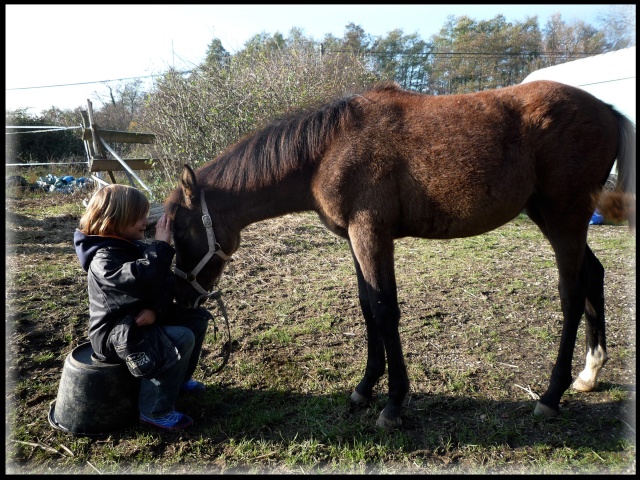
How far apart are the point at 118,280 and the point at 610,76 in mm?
12474

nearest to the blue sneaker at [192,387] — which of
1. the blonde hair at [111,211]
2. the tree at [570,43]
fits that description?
the blonde hair at [111,211]

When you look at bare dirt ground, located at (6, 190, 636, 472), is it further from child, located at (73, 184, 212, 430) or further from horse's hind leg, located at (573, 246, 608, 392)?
child, located at (73, 184, 212, 430)

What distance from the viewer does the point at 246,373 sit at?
3.34m

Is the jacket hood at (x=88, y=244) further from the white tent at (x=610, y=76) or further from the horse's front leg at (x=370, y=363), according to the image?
the white tent at (x=610, y=76)

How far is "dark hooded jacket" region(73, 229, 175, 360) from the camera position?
2346mm

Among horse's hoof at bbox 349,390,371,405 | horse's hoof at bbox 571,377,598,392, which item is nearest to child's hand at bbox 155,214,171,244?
horse's hoof at bbox 349,390,371,405

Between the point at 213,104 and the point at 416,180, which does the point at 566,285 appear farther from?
the point at 213,104

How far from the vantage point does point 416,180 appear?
2723 millimetres

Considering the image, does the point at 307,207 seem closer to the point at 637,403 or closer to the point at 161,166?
the point at 637,403

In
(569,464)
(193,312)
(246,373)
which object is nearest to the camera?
(569,464)

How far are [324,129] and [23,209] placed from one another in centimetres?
908

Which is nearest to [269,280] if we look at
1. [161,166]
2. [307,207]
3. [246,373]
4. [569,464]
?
[246,373]

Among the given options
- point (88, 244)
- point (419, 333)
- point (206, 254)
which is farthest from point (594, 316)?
point (88, 244)

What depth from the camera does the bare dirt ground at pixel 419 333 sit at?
2799mm
